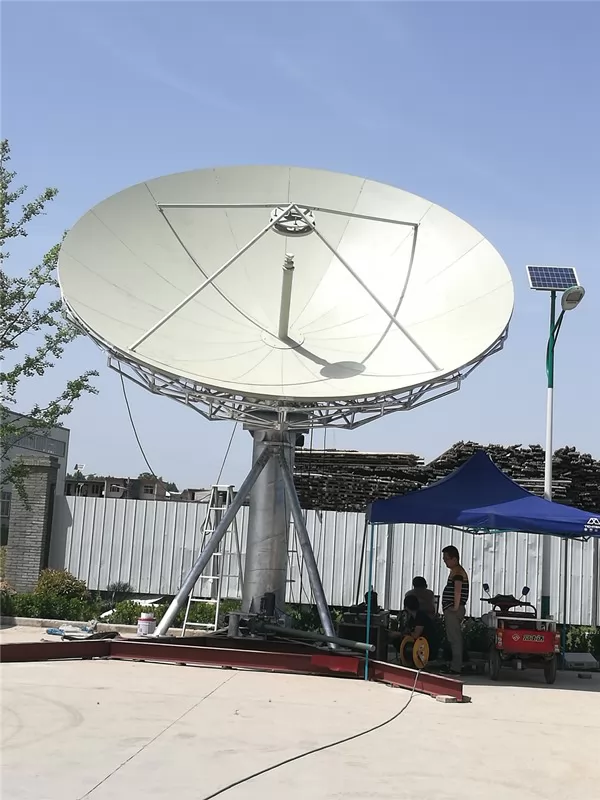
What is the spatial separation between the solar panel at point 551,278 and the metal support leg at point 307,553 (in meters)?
5.53

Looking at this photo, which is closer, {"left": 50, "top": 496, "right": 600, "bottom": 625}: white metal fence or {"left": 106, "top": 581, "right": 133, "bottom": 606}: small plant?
{"left": 50, "top": 496, "right": 600, "bottom": 625}: white metal fence

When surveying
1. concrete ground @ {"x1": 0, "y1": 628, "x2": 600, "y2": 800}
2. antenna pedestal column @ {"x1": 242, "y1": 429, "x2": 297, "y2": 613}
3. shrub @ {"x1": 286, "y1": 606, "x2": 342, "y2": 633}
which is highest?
antenna pedestal column @ {"x1": 242, "y1": 429, "x2": 297, "y2": 613}

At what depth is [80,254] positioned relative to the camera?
15.6 metres

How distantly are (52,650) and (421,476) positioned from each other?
15.5 meters

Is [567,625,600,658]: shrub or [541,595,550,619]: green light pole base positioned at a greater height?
[541,595,550,619]: green light pole base

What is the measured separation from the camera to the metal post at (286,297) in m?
15.6

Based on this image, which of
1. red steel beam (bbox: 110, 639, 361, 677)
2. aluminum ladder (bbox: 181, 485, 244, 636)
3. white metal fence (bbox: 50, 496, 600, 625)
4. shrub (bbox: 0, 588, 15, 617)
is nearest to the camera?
red steel beam (bbox: 110, 639, 361, 677)

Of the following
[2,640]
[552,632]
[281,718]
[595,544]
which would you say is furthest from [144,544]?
[281,718]

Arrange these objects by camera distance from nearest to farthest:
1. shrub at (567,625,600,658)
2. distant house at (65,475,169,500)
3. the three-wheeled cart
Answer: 1. the three-wheeled cart
2. shrub at (567,625,600,658)
3. distant house at (65,475,169,500)

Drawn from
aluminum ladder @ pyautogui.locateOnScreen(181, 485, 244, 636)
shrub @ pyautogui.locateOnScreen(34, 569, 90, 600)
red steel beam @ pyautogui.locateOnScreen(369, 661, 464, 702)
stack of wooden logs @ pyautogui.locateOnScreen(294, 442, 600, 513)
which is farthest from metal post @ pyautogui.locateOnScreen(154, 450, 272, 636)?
stack of wooden logs @ pyautogui.locateOnScreen(294, 442, 600, 513)

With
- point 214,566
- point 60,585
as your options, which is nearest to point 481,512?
point 214,566

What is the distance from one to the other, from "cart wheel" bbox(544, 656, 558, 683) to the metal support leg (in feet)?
10.4

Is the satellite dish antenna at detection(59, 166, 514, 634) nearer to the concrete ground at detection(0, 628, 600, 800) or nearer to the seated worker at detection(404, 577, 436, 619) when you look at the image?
the seated worker at detection(404, 577, 436, 619)

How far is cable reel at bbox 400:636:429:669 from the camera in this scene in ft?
44.5
